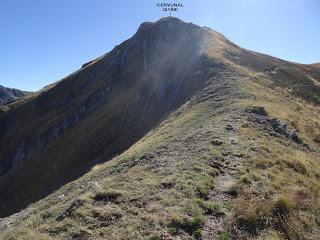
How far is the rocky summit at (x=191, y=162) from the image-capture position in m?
15.3

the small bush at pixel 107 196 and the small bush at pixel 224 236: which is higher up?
the small bush at pixel 107 196

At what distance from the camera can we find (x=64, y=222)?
15.3 m

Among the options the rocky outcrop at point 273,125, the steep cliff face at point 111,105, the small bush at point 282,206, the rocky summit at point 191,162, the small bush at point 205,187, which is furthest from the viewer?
the steep cliff face at point 111,105

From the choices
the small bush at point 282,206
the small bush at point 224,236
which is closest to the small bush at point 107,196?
the small bush at point 224,236

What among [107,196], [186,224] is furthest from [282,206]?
[107,196]

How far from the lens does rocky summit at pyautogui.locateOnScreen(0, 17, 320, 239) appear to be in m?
15.3

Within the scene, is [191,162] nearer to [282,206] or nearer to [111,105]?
[282,206]

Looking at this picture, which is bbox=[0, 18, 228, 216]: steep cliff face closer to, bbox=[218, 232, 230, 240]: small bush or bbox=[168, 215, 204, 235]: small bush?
bbox=[168, 215, 204, 235]: small bush

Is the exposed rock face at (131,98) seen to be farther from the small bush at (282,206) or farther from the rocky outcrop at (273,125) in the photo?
the small bush at (282,206)

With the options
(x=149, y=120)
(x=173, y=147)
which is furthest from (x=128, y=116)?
(x=173, y=147)

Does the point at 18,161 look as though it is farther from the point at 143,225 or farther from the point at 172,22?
the point at 143,225

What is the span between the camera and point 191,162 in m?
22.2

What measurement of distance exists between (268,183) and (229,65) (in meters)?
37.7

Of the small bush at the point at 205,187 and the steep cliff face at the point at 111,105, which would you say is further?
the steep cliff face at the point at 111,105
